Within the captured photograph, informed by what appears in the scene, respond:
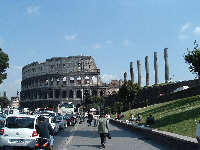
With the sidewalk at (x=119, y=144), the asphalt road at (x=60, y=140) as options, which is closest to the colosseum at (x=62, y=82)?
the asphalt road at (x=60, y=140)

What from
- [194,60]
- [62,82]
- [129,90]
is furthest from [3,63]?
[62,82]

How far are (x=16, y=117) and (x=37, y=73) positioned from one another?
141m

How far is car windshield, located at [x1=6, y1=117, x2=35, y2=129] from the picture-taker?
14.2 metres

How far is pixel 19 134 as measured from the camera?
550 inches

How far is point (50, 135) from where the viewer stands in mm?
12461

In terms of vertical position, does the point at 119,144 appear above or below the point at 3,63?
below

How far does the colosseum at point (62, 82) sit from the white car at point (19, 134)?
115777mm

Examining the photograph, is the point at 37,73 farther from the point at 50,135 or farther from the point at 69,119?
the point at 50,135

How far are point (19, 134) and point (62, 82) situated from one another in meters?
129

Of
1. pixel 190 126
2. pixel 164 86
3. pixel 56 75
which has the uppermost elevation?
pixel 56 75

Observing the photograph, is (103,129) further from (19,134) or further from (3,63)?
(3,63)

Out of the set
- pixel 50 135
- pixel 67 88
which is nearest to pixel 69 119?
pixel 50 135

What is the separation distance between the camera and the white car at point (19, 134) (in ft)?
45.7

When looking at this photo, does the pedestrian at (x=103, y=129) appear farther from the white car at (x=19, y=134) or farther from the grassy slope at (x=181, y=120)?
the grassy slope at (x=181, y=120)
